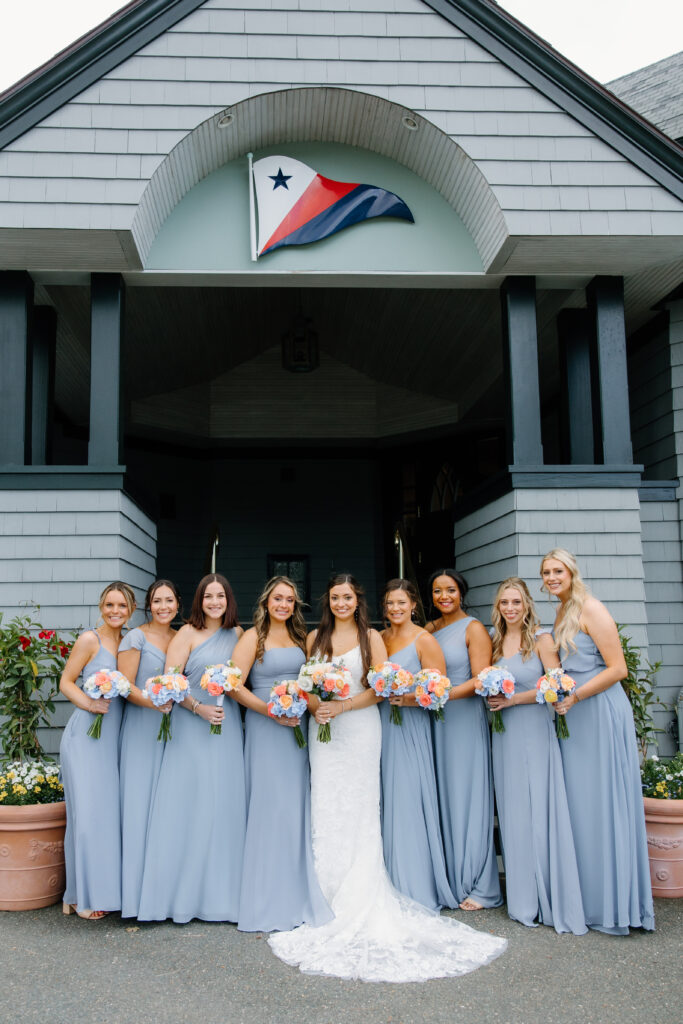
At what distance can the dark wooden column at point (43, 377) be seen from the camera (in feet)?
24.2

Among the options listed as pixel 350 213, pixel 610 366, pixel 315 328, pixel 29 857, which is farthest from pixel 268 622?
pixel 315 328

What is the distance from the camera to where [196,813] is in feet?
14.2

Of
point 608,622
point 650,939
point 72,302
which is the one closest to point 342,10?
point 72,302

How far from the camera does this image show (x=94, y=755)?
445 cm

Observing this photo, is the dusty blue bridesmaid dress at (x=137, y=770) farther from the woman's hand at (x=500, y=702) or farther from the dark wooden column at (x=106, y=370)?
the dark wooden column at (x=106, y=370)

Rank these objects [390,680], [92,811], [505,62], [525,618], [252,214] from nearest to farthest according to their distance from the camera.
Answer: [390,680], [92,811], [525,618], [505,62], [252,214]

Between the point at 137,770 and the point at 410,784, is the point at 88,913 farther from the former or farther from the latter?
the point at 410,784

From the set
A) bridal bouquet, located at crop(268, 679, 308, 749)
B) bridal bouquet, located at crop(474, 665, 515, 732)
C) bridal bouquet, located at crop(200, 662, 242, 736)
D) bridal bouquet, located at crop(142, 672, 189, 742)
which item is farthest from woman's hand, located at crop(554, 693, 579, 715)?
bridal bouquet, located at crop(142, 672, 189, 742)

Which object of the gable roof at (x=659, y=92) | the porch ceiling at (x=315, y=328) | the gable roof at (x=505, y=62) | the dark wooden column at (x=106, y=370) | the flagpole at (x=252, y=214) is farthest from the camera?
the porch ceiling at (x=315, y=328)

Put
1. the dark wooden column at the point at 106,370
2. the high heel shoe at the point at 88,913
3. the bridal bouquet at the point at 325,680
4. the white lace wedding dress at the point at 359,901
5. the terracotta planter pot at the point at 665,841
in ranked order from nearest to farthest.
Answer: the white lace wedding dress at the point at 359,901, the bridal bouquet at the point at 325,680, the high heel shoe at the point at 88,913, the terracotta planter pot at the point at 665,841, the dark wooden column at the point at 106,370

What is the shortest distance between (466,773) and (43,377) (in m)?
5.18

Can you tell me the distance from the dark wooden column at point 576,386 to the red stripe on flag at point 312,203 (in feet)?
7.71

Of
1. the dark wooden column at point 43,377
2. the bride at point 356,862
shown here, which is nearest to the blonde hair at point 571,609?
the bride at point 356,862

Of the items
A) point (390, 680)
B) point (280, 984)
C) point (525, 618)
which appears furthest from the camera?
point (525, 618)
